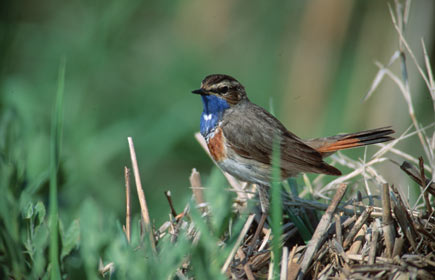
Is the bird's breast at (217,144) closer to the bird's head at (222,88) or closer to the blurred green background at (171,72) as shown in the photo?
the bird's head at (222,88)

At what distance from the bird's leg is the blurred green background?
116cm

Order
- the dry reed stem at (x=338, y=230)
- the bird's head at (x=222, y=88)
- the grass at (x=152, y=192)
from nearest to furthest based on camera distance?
the grass at (x=152, y=192)
the dry reed stem at (x=338, y=230)
the bird's head at (x=222, y=88)

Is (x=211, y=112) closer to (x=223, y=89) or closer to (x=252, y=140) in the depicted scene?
(x=223, y=89)

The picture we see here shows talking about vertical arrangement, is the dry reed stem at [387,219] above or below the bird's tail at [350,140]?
below

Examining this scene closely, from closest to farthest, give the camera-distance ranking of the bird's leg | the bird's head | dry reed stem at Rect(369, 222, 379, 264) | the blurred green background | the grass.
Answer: the grass, dry reed stem at Rect(369, 222, 379, 264), the bird's leg, the bird's head, the blurred green background

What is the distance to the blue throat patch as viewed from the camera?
4566 millimetres

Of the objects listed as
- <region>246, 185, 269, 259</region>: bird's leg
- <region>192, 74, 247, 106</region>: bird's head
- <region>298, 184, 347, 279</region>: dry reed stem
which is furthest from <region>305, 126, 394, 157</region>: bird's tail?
<region>298, 184, 347, 279</region>: dry reed stem

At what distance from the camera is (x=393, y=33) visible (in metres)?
6.36

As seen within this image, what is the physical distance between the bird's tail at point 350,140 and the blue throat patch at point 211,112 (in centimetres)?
71

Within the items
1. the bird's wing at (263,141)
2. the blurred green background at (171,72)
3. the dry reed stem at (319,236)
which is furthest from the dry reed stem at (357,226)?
the blurred green background at (171,72)

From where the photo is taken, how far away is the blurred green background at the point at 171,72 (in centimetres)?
551

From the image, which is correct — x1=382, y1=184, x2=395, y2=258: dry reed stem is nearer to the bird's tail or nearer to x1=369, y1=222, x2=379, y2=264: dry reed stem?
x1=369, y1=222, x2=379, y2=264: dry reed stem

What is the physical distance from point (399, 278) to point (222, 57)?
200 inches

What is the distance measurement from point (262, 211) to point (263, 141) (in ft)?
2.35
